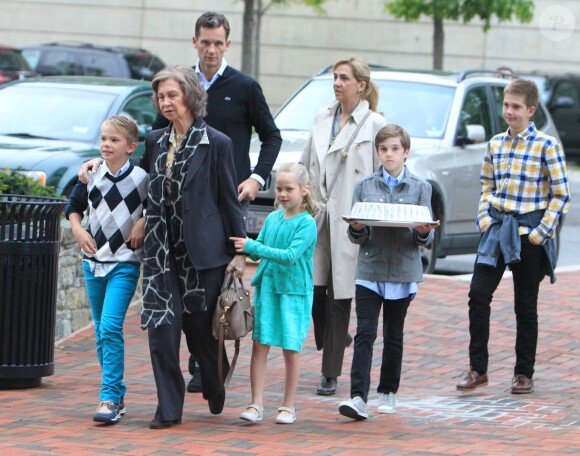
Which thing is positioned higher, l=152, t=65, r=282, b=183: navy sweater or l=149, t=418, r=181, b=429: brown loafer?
l=152, t=65, r=282, b=183: navy sweater

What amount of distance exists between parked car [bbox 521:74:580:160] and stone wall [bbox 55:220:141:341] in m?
20.7

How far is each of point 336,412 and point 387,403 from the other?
0.90 ft

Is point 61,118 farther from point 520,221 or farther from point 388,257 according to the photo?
point 388,257

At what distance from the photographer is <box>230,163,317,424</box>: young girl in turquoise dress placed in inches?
265

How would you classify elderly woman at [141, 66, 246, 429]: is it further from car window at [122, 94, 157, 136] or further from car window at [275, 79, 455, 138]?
car window at [122, 94, 157, 136]

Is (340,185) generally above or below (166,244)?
above

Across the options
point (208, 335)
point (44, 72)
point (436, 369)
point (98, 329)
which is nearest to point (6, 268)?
point (98, 329)

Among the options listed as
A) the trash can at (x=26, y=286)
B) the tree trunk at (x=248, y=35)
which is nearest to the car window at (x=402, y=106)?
the trash can at (x=26, y=286)

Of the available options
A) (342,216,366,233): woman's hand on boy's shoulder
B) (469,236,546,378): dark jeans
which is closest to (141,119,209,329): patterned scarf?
(342,216,366,233): woman's hand on boy's shoulder

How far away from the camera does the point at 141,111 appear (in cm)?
1311

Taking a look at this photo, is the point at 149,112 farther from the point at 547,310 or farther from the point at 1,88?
the point at 547,310

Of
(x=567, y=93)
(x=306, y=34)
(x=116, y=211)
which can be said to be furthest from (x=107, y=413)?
(x=306, y=34)

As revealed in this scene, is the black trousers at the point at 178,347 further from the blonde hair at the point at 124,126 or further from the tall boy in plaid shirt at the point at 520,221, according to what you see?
the tall boy in plaid shirt at the point at 520,221

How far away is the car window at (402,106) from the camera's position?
489 inches
